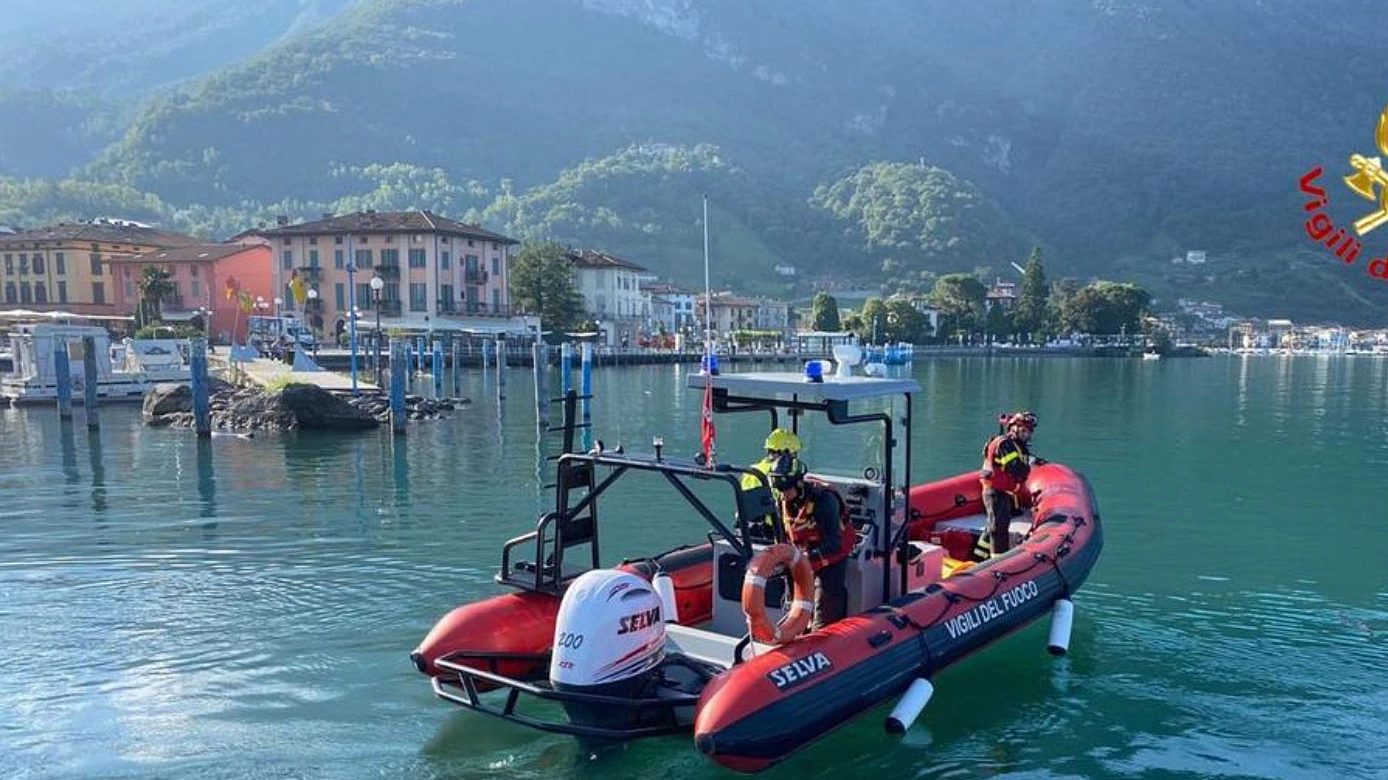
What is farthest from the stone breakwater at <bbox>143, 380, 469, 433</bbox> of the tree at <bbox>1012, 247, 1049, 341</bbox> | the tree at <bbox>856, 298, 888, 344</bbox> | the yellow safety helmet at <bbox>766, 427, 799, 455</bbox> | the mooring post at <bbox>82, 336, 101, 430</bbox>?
the tree at <bbox>1012, 247, 1049, 341</bbox>

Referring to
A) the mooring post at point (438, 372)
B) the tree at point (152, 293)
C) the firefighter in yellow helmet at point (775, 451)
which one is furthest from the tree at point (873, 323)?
the firefighter in yellow helmet at point (775, 451)

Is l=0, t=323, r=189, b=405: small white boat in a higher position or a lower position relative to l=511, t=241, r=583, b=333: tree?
lower

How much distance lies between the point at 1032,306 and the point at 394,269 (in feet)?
241

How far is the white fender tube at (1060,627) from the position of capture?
9.05 meters

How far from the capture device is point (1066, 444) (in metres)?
26.8

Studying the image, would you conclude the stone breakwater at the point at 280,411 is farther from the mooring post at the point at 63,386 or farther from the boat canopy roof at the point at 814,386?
the boat canopy roof at the point at 814,386

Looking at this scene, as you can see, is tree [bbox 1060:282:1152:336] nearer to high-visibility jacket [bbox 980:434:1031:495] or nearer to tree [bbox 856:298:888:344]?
tree [bbox 856:298:888:344]

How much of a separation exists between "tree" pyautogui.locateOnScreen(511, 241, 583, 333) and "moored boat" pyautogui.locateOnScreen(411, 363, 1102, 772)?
6608 centimetres

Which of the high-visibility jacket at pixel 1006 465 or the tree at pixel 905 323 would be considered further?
the tree at pixel 905 323

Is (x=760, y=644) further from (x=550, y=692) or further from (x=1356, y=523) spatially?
(x=1356, y=523)

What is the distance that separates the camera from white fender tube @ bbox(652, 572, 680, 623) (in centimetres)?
752

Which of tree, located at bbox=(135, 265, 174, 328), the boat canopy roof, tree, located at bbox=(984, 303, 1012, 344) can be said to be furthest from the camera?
tree, located at bbox=(984, 303, 1012, 344)

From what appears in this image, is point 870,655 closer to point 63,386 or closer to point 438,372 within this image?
point 63,386

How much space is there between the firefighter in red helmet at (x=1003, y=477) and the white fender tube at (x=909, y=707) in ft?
12.0
